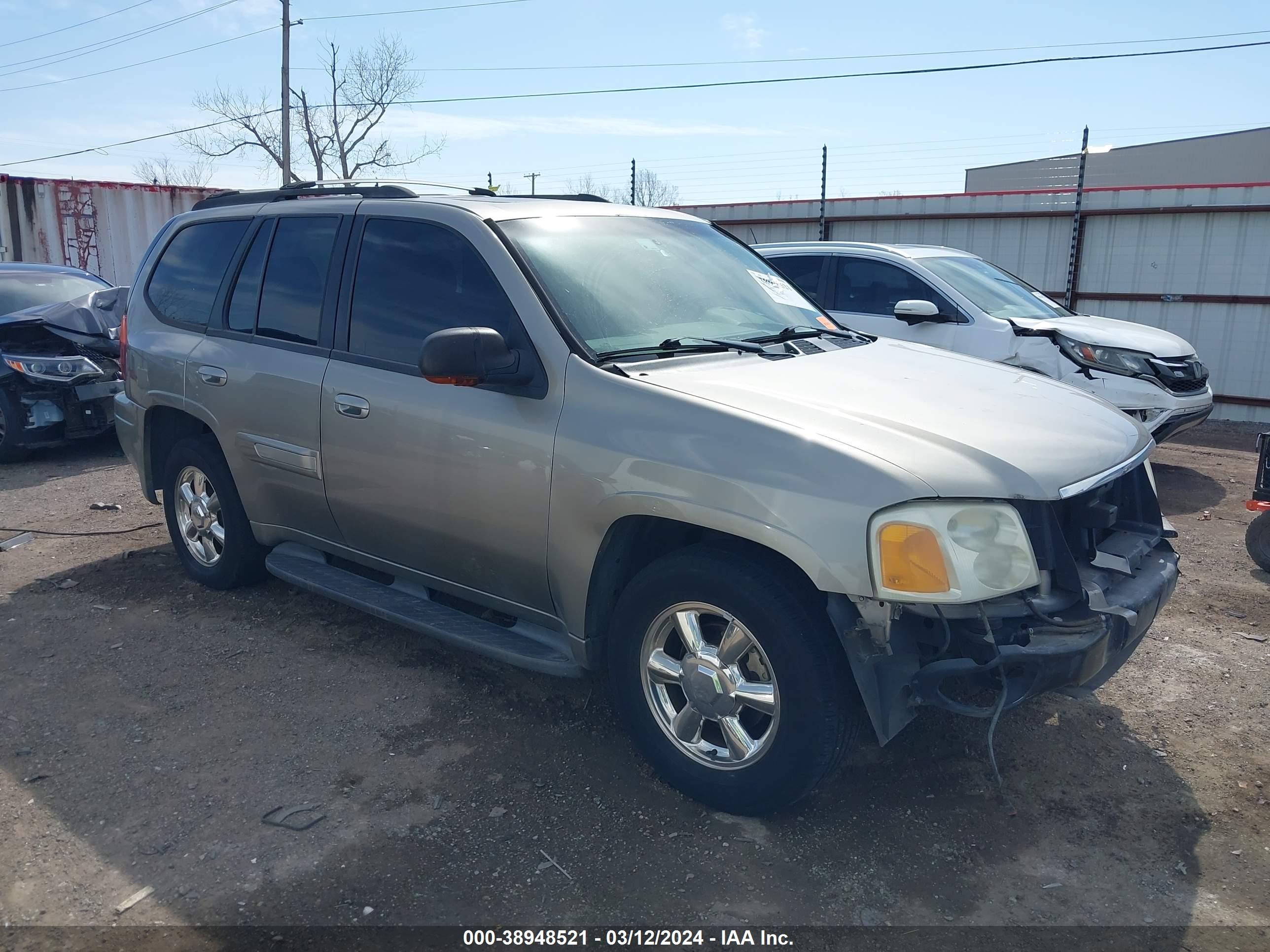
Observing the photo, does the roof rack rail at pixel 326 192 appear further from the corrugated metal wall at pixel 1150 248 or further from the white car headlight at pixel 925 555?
the corrugated metal wall at pixel 1150 248

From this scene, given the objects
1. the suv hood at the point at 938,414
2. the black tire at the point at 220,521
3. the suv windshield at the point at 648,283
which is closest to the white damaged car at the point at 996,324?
the suv windshield at the point at 648,283

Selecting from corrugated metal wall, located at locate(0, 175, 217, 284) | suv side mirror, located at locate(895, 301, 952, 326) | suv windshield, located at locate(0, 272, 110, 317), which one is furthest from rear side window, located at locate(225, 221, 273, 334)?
corrugated metal wall, located at locate(0, 175, 217, 284)

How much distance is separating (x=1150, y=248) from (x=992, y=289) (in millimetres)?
4513

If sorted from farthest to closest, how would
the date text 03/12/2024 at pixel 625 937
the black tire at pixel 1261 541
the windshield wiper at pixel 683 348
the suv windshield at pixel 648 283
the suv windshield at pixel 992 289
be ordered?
1. the suv windshield at pixel 992 289
2. the black tire at pixel 1261 541
3. the suv windshield at pixel 648 283
4. the windshield wiper at pixel 683 348
5. the date text 03/12/2024 at pixel 625 937

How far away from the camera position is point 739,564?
3.03 metres

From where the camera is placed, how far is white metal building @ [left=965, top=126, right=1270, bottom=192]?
32531 mm

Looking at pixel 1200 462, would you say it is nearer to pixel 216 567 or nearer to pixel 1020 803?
pixel 1020 803

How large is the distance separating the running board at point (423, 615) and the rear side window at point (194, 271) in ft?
4.34

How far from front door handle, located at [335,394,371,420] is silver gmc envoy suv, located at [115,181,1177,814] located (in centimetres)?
2

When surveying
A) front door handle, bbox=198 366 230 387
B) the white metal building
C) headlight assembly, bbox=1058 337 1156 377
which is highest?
the white metal building

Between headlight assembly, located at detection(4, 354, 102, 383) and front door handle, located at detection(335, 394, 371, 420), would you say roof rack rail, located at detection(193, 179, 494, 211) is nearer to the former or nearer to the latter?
front door handle, located at detection(335, 394, 371, 420)

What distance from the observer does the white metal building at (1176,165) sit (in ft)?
107

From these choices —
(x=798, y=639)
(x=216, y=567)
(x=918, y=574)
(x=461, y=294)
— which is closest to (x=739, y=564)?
(x=798, y=639)

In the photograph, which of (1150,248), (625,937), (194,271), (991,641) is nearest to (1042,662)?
(991,641)
